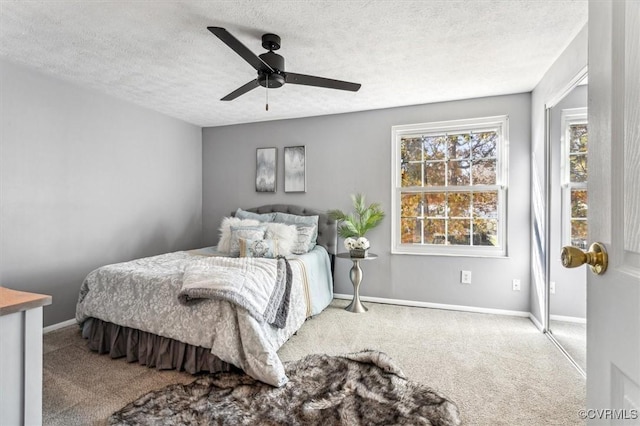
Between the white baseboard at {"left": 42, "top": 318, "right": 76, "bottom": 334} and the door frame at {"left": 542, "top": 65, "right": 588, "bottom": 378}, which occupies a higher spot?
the door frame at {"left": 542, "top": 65, "right": 588, "bottom": 378}

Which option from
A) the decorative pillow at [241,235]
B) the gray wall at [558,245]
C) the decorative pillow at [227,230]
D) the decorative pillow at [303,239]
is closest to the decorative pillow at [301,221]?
the decorative pillow at [303,239]

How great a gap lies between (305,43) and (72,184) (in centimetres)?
266

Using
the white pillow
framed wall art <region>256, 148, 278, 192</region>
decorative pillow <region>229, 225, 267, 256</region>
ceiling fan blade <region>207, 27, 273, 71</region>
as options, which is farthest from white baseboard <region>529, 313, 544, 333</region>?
framed wall art <region>256, 148, 278, 192</region>

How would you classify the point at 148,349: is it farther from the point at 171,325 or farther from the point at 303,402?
the point at 303,402

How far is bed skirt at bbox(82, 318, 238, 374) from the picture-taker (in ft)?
7.04

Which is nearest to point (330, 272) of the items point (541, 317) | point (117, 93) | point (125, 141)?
point (541, 317)

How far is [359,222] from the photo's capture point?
3.83 m

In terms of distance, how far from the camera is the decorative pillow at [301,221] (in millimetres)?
3828

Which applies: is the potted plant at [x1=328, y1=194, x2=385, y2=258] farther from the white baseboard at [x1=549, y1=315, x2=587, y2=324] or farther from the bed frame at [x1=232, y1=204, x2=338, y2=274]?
the white baseboard at [x1=549, y1=315, x2=587, y2=324]

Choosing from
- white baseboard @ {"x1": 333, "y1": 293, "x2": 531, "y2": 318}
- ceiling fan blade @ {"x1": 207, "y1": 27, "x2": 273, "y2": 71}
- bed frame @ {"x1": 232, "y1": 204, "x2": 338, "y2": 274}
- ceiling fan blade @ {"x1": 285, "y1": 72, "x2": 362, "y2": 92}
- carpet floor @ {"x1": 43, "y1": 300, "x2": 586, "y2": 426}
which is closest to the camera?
ceiling fan blade @ {"x1": 207, "y1": 27, "x2": 273, "y2": 71}

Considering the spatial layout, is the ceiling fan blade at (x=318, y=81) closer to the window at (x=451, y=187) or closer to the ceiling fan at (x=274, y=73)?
the ceiling fan at (x=274, y=73)

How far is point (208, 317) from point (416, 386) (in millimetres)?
1441

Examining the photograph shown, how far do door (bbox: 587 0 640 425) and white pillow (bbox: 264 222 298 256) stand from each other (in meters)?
2.87

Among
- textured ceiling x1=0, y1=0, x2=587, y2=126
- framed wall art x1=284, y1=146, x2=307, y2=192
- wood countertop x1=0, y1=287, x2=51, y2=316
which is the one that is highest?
textured ceiling x1=0, y1=0, x2=587, y2=126
